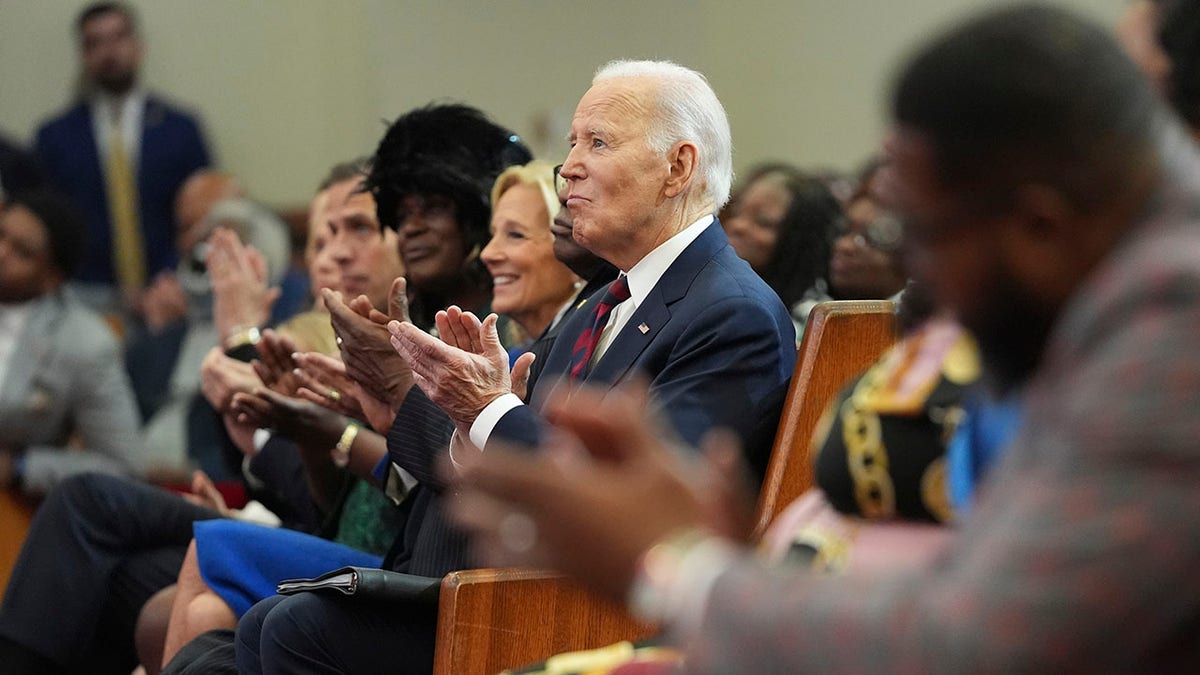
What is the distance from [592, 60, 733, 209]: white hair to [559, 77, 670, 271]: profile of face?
0.05 ft

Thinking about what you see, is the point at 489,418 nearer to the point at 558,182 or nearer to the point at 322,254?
the point at 558,182

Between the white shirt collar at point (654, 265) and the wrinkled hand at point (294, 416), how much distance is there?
67 centimetres

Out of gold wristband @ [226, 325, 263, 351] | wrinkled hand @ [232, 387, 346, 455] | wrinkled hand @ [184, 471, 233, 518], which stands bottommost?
wrinkled hand @ [184, 471, 233, 518]

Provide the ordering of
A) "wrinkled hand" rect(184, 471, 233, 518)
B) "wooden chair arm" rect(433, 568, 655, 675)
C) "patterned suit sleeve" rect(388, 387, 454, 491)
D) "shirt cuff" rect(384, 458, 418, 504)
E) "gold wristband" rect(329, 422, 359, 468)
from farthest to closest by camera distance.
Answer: "wrinkled hand" rect(184, 471, 233, 518) < "gold wristband" rect(329, 422, 359, 468) < "shirt cuff" rect(384, 458, 418, 504) < "patterned suit sleeve" rect(388, 387, 454, 491) < "wooden chair arm" rect(433, 568, 655, 675)

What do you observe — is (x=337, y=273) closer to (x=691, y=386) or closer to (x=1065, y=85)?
(x=691, y=386)

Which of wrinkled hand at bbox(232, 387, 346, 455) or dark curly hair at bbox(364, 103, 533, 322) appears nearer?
wrinkled hand at bbox(232, 387, 346, 455)

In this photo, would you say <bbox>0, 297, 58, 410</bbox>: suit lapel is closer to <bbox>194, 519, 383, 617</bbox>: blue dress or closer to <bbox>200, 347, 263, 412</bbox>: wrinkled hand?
<bbox>200, 347, 263, 412</bbox>: wrinkled hand

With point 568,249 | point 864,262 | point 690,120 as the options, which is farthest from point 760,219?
point 690,120

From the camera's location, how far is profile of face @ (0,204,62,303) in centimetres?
414

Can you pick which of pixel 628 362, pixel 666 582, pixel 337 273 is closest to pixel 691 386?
pixel 628 362

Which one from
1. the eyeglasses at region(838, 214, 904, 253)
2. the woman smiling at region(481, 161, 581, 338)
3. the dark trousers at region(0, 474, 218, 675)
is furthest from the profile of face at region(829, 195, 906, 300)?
the dark trousers at region(0, 474, 218, 675)

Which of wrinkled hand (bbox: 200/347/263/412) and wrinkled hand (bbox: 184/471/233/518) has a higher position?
wrinkled hand (bbox: 200/347/263/412)

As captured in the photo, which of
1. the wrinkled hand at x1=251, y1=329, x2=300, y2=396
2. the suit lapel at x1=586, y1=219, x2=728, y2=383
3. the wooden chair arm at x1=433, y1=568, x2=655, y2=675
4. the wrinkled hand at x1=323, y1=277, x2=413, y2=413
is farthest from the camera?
the wrinkled hand at x1=251, y1=329, x2=300, y2=396

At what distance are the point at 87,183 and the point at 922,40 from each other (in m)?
5.58
